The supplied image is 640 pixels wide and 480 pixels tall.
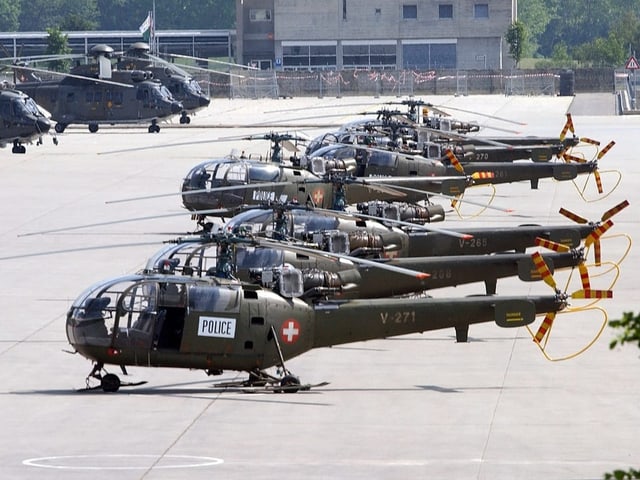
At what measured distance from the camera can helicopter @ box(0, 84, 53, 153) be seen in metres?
63.2

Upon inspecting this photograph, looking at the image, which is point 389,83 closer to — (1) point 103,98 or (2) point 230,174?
(1) point 103,98

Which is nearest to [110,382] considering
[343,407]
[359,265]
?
[343,407]

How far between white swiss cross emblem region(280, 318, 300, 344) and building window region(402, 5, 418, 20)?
371 feet

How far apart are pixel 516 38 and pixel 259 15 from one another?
918 inches

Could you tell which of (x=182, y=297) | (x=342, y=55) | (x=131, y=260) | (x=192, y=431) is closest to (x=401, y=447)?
(x=192, y=431)

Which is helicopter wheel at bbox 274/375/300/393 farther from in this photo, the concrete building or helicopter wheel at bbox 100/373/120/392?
the concrete building

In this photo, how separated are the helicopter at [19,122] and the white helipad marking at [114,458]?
152ft

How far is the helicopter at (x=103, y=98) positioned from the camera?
7456 cm

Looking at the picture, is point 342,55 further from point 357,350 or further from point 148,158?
point 357,350

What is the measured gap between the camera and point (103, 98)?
74812 millimetres

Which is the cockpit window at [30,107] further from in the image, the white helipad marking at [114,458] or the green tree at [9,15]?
the green tree at [9,15]

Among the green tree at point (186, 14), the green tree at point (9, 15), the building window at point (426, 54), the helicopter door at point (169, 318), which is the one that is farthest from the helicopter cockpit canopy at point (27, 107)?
the green tree at point (9, 15)

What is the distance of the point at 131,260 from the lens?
3578 cm

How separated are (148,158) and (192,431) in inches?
1712
